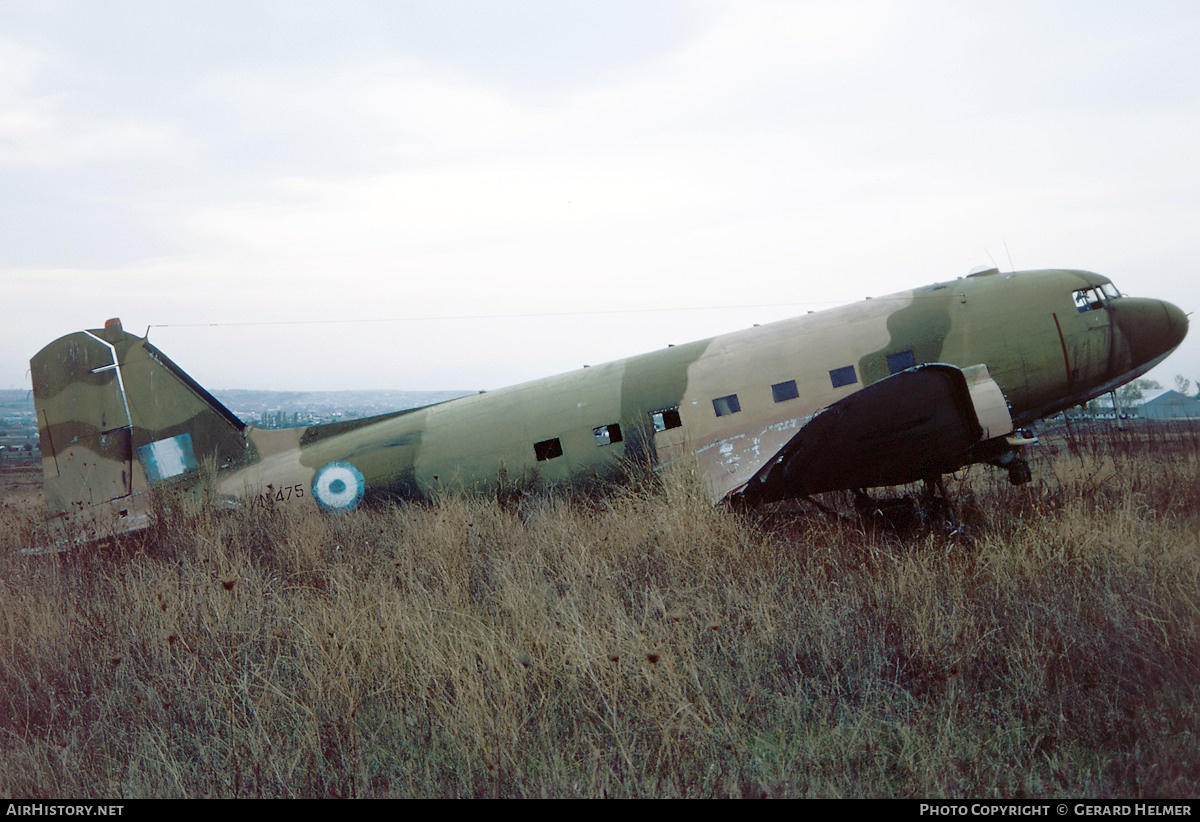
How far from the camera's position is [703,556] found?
21.4 ft

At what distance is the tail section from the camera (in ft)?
32.8

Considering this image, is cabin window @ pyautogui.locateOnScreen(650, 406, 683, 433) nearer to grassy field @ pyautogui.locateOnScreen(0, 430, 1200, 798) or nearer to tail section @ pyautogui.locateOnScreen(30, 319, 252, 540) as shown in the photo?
grassy field @ pyautogui.locateOnScreen(0, 430, 1200, 798)

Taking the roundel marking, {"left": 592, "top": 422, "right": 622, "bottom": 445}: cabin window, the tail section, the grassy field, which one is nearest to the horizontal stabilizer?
the grassy field

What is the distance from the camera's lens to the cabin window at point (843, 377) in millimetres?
8906

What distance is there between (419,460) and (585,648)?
5.66 m

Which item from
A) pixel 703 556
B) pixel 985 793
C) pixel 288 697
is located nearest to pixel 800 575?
pixel 703 556

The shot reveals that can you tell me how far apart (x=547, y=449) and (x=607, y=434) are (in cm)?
82

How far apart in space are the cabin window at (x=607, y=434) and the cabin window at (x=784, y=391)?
201 centimetres

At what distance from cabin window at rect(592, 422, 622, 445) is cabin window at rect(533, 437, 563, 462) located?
1.65 feet

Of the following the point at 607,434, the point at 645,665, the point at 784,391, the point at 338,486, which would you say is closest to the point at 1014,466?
the point at 784,391

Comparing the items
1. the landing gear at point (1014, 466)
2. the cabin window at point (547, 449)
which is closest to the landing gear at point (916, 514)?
the landing gear at point (1014, 466)

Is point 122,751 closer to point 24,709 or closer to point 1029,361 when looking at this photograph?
point 24,709

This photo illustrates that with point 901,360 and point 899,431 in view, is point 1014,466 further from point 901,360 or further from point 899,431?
point 901,360

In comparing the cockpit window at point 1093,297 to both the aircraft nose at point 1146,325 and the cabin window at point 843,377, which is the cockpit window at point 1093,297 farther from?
the cabin window at point 843,377
